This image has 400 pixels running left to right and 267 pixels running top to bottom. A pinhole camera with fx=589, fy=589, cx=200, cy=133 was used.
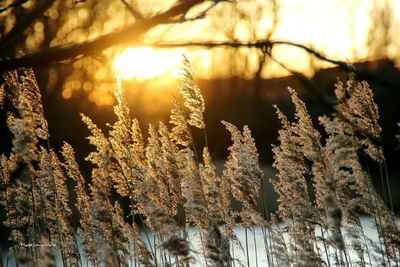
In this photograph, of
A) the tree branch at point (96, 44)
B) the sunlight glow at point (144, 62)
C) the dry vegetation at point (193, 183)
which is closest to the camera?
the dry vegetation at point (193, 183)

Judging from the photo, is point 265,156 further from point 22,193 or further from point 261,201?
point 22,193

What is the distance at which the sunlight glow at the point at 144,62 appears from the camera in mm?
5410

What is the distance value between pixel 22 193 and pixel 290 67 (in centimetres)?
238

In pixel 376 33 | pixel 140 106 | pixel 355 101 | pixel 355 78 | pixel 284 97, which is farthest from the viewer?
pixel 284 97

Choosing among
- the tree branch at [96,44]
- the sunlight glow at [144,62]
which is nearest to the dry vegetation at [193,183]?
the tree branch at [96,44]

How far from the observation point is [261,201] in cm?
513

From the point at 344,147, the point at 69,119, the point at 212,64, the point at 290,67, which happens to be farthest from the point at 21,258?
the point at 69,119

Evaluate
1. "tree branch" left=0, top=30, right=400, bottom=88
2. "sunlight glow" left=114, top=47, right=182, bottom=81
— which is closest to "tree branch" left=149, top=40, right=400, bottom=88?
"tree branch" left=0, top=30, right=400, bottom=88

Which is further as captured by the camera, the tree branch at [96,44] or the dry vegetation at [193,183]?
the tree branch at [96,44]

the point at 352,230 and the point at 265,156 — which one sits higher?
the point at 265,156

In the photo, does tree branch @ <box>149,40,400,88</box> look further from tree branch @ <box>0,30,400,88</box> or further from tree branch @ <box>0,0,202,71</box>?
tree branch @ <box>0,0,202,71</box>

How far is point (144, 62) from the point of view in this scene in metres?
6.23

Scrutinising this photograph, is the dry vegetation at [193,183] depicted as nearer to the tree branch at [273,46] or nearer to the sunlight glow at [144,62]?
the tree branch at [273,46]

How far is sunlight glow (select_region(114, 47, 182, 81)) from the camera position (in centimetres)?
541
